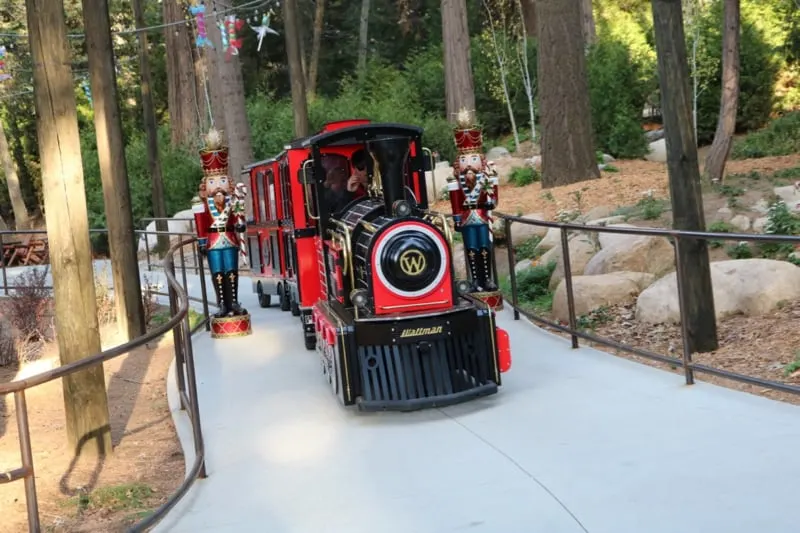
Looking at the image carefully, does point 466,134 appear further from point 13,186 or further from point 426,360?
point 13,186

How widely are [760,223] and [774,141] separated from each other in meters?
11.2

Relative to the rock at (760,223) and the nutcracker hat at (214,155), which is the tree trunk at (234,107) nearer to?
the nutcracker hat at (214,155)

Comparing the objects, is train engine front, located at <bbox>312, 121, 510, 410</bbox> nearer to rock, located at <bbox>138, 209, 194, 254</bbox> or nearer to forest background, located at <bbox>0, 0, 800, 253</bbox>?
forest background, located at <bbox>0, 0, 800, 253</bbox>

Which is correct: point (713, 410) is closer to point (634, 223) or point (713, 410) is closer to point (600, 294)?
point (600, 294)

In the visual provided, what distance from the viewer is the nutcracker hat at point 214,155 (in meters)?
12.2

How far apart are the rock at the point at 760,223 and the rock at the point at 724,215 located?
0.39 m

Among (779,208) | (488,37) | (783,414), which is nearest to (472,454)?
(783,414)

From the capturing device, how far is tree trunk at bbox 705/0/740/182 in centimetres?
1608

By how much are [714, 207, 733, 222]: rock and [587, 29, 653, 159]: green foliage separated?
399 inches

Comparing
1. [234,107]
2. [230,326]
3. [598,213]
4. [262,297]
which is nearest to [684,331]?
[230,326]

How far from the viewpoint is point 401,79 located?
1283 inches

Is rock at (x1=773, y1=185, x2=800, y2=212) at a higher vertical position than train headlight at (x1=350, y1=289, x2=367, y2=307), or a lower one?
higher

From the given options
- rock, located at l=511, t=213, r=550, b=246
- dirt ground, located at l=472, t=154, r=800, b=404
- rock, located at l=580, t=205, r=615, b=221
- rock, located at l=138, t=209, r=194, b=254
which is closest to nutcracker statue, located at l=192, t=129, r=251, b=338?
dirt ground, located at l=472, t=154, r=800, b=404

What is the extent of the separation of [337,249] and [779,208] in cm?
549
